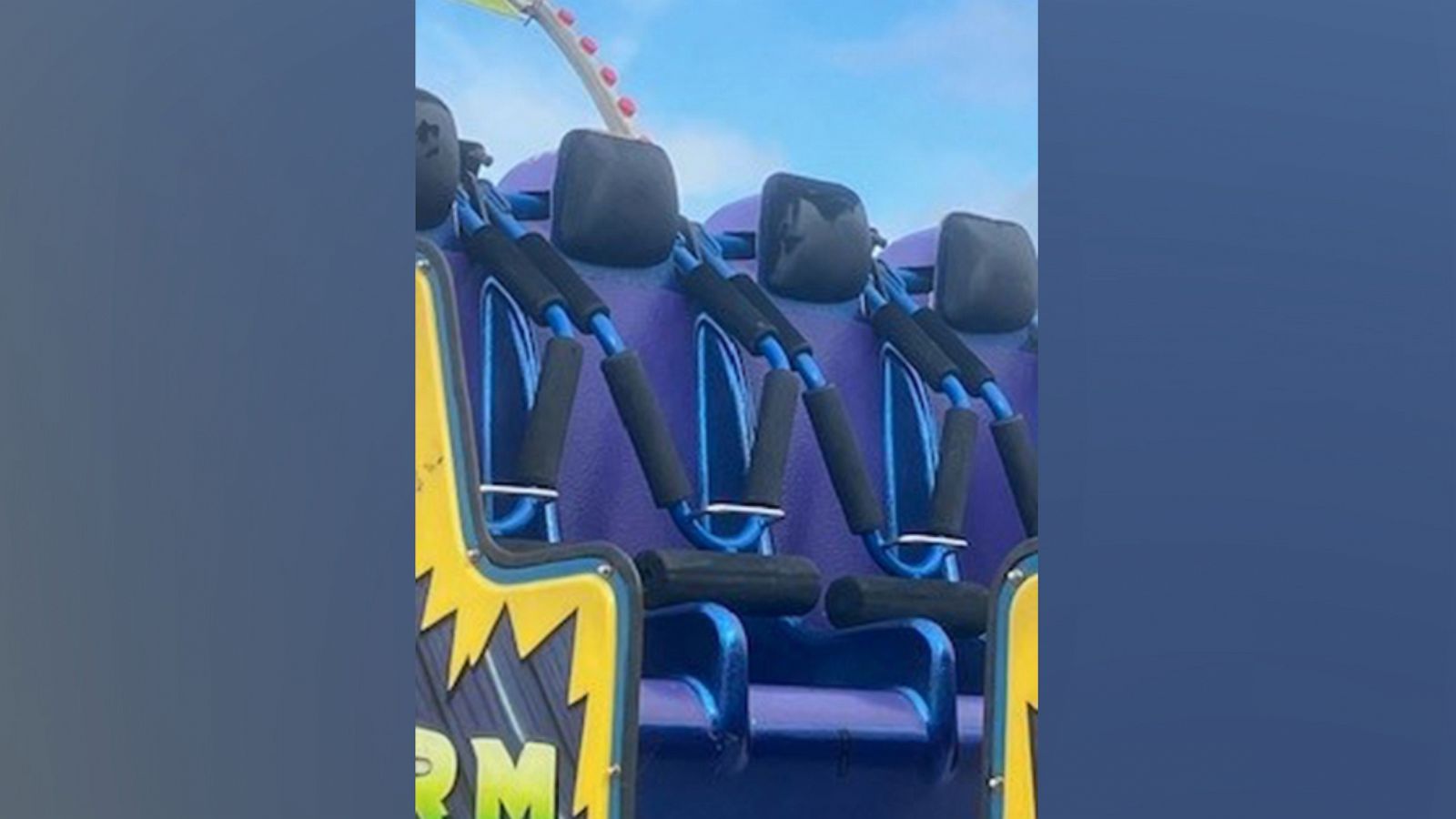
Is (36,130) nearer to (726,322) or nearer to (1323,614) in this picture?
(726,322)

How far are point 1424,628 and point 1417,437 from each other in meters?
0.31

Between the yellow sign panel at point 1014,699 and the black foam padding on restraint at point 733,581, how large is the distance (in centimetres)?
33

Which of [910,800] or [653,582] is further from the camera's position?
[910,800]

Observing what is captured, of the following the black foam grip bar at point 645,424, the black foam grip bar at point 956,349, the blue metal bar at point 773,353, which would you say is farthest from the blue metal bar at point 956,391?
the black foam grip bar at point 645,424

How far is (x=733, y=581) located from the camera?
355 cm

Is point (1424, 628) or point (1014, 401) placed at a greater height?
point (1014, 401)

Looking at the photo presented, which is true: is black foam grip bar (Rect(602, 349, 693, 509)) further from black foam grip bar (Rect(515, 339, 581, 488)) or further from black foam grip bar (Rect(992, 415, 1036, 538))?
black foam grip bar (Rect(992, 415, 1036, 538))

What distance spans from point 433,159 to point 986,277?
1002mm

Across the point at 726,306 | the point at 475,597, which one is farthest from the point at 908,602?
the point at 475,597

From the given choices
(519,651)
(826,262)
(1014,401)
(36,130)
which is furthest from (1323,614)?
(36,130)

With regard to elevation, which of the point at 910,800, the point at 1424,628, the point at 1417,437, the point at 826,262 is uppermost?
the point at 826,262

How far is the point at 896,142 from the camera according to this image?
3787mm

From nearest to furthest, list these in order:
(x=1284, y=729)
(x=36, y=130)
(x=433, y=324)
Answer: (x=36, y=130)
(x=433, y=324)
(x=1284, y=729)

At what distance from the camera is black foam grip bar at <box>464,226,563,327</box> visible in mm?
3418
